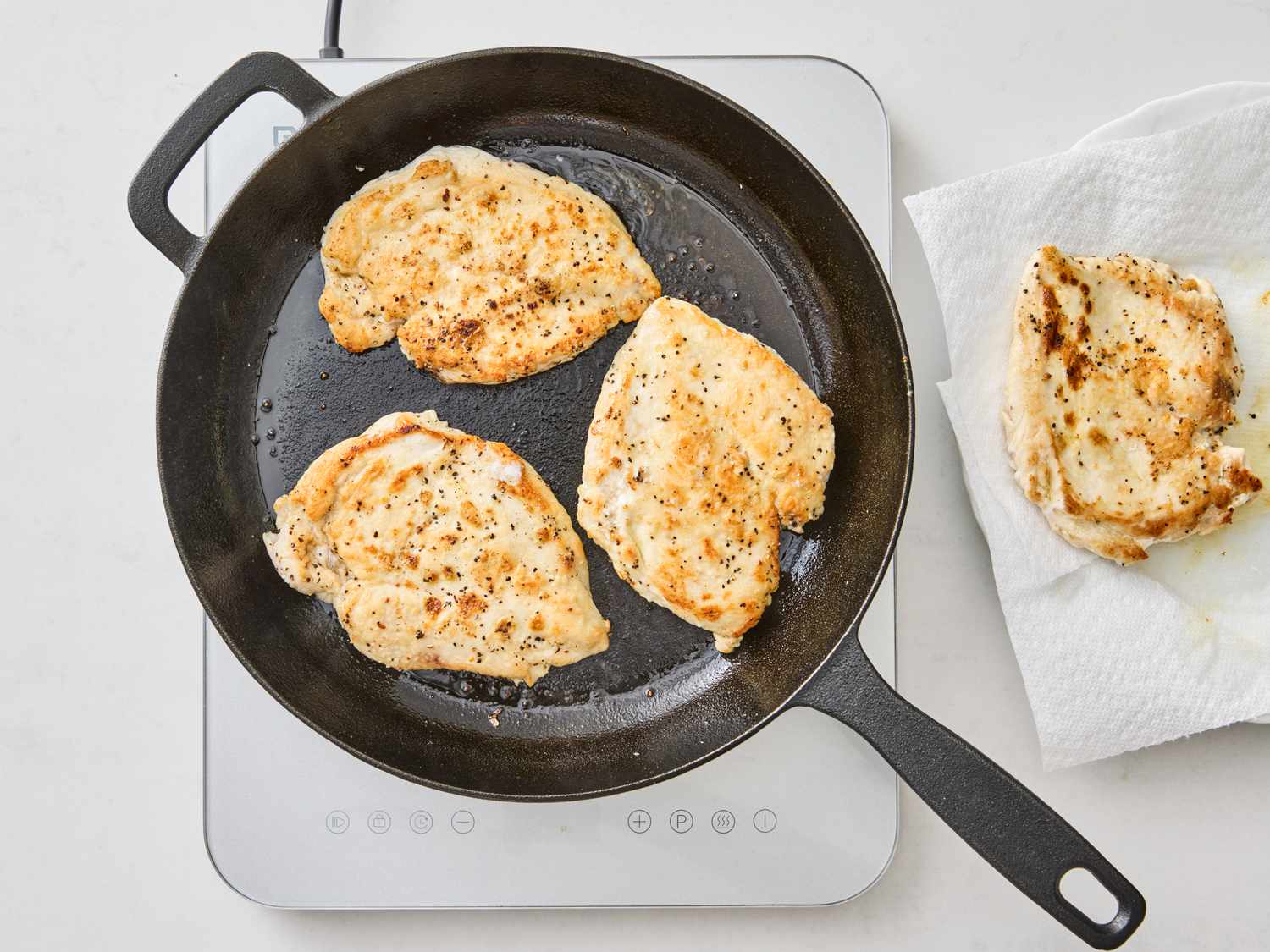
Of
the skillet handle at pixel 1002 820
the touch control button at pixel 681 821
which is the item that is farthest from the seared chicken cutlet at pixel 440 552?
the skillet handle at pixel 1002 820

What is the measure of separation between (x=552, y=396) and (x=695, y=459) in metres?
0.33

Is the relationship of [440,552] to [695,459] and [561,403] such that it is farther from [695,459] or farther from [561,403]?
[695,459]

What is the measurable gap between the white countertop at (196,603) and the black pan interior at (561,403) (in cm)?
15

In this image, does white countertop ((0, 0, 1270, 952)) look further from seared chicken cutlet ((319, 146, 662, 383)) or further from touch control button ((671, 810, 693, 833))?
seared chicken cutlet ((319, 146, 662, 383))

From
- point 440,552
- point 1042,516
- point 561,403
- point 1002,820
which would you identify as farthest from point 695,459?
point 1002,820

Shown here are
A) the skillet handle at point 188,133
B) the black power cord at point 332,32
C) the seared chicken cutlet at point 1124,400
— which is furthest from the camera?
the black power cord at point 332,32

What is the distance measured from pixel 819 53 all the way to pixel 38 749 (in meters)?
2.22

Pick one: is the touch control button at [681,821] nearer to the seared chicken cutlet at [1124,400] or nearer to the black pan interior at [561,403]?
the black pan interior at [561,403]

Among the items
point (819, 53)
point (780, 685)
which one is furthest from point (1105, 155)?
point (780, 685)

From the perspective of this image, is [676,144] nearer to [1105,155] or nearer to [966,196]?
[966,196]

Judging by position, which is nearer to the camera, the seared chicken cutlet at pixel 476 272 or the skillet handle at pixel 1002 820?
the skillet handle at pixel 1002 820

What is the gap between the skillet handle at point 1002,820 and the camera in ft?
5.24

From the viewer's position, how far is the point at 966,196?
1862mm

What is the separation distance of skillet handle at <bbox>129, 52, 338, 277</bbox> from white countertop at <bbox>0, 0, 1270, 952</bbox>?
1.04 ft
